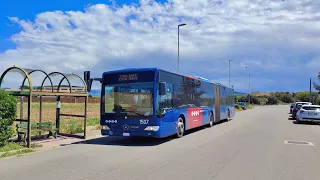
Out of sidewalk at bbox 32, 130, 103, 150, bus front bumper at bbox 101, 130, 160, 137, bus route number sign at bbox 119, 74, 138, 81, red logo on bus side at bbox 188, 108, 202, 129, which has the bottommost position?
sidewalk at bbox 32, 130, 103, 150

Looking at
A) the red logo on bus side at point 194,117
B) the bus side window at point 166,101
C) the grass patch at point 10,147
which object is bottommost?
the grass patch at point 10,147

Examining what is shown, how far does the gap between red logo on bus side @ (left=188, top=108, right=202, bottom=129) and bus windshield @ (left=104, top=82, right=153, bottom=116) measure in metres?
4.17

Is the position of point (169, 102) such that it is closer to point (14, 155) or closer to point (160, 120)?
point (160, 120)

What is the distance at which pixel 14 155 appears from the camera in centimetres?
1026

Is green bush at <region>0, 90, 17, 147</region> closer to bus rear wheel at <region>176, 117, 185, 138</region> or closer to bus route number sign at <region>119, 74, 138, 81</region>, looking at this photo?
bus route number sign at <region>119, 74, 138, 81</region>

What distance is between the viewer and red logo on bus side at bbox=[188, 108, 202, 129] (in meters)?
16.4

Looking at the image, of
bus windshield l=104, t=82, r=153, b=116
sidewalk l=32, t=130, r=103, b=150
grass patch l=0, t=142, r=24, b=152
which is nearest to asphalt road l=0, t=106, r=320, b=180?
sidewalk l=32, t=130, r=103, b=150

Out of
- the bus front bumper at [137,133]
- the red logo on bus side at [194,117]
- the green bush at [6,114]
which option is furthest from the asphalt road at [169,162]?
the red logo on bus side at [194,117]

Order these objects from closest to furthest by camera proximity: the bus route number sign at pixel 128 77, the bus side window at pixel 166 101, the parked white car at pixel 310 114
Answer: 1. the bus side window at pixel 166 101
2. the bus route number sign at pixel 128 77
3. the parked white car at pixel 310 114

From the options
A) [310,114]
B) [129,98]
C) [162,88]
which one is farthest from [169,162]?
[310,114]

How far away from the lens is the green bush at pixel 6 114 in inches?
430

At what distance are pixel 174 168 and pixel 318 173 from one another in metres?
3.36

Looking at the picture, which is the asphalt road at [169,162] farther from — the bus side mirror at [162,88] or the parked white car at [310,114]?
the parked white car at [310,114]

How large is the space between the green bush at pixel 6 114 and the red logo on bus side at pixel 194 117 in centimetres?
810
